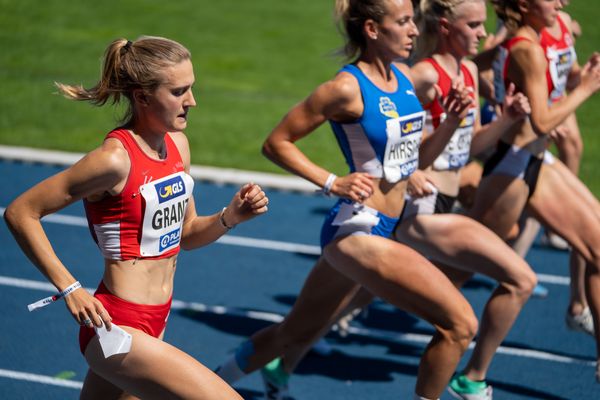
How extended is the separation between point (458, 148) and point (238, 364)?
1714 mm

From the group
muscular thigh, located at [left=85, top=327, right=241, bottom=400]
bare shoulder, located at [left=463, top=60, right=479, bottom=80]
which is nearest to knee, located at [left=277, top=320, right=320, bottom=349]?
muscular thigh, located at [left=85, top=327, right=241, bottom=400]

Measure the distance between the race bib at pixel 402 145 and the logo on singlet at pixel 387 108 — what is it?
0.10 ft

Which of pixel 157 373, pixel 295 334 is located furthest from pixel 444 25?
pixel 157 373

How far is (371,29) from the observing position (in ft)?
16.2

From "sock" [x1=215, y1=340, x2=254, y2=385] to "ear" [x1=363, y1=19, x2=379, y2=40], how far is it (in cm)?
167

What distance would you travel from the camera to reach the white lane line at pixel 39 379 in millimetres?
5738

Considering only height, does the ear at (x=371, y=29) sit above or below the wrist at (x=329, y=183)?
above

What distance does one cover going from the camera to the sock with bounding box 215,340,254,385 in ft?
17.0

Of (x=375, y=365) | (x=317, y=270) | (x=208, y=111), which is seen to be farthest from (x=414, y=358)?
(x=208, y=111)

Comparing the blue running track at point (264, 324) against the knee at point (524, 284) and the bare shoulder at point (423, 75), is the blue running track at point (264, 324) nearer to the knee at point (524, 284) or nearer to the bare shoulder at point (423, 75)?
the knee at point (524, 284)

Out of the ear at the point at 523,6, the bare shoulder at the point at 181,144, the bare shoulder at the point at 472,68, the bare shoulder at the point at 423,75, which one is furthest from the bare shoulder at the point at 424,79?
the bare shoulder at the point at 181,144

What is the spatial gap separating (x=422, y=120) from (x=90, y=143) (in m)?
6.59

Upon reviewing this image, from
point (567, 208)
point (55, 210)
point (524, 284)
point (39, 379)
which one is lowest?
point (39, 379)

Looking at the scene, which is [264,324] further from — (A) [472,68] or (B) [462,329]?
(B) [462,329]
